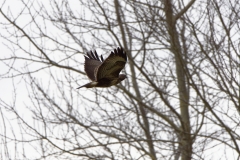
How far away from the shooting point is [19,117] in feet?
23.2

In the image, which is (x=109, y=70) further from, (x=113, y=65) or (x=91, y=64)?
(x=91, y=64)

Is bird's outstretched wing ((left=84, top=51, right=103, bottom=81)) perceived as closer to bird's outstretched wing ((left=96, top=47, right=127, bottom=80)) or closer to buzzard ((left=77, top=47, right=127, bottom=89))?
buzzard ((left=77, top=47, right=127, bottom=89))

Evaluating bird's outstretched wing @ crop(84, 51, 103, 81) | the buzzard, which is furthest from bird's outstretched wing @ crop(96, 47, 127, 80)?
bird's outstretched wing @ crop(84, 51, 103, 81)

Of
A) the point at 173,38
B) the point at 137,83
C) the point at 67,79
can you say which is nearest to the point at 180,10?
the point at 173,38

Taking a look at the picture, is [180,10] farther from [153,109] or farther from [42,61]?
[42,61]

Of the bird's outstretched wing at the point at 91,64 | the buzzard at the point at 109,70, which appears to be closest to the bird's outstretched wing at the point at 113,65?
the buzzard at the point at 109,70

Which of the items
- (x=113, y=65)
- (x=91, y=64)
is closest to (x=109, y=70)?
(x=113, y=65)

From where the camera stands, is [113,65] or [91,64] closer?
[113,65]

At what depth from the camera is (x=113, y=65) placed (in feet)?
16.4

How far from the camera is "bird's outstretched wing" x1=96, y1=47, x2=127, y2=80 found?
191 inches

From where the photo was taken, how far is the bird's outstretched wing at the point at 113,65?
4855 millimetres

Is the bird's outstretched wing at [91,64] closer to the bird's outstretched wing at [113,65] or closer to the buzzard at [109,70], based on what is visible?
the buzzard at [109,70]

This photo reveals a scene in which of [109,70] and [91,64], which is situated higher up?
[91,64]

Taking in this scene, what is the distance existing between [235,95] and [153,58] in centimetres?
164
